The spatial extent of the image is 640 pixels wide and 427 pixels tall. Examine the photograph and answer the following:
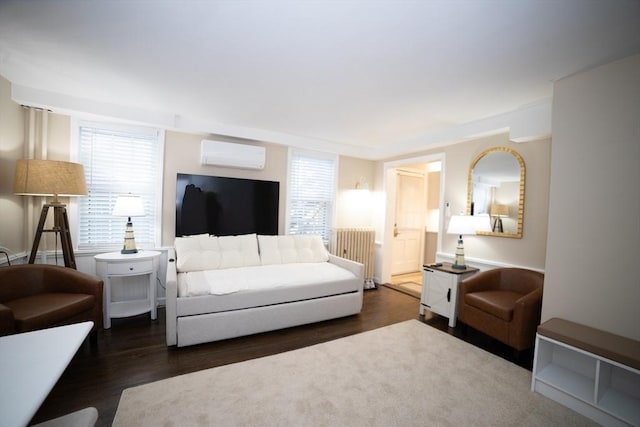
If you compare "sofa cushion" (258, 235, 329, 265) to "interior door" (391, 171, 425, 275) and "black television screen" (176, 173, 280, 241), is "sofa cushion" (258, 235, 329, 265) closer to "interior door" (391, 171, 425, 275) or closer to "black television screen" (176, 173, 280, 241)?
"black television screen" (176, 173, 280, 241)

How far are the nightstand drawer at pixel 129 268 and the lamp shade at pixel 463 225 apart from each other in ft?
11.5

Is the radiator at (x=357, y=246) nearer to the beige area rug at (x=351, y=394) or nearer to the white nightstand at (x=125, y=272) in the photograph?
the beige area rug at (x=351, y=394)

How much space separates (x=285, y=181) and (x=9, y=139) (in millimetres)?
2974

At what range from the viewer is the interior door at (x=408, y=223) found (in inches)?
214

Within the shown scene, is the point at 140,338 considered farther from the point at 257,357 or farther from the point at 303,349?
the point at 303,349

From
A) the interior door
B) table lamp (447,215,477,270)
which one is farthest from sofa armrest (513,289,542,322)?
the interior door

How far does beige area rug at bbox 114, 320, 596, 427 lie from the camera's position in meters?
1.70

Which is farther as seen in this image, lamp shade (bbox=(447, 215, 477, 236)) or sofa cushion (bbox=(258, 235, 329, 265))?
sofa cushion (bbox=(258, 235, 329, 265))

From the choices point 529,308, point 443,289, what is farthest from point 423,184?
point 529,308

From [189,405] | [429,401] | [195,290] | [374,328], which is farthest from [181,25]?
[374,328]

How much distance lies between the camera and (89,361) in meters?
2.23

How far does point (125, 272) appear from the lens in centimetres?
285

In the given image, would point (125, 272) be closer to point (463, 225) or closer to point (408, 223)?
point (463, 225)

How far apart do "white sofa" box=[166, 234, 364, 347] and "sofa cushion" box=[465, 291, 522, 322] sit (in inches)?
49.4
